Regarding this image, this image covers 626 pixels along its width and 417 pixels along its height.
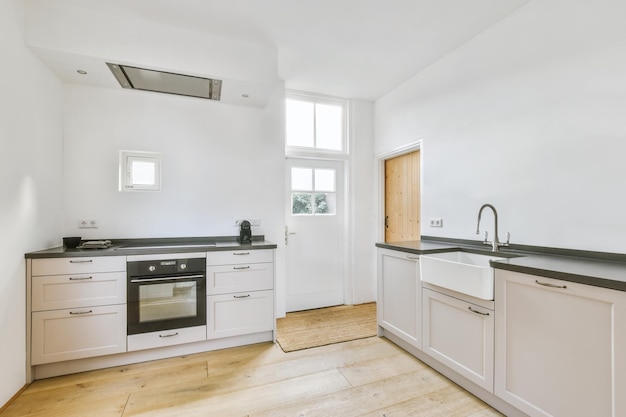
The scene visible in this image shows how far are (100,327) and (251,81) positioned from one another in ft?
7.91

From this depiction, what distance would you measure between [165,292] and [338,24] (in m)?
2.70

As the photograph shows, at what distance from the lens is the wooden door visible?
343 cm

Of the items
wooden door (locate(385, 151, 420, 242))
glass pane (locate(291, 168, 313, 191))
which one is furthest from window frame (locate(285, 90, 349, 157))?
wooden door (locate(385, 151, 420, 242))

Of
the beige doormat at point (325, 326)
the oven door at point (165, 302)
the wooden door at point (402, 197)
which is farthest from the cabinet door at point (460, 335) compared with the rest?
the oven door at point (165, 302)

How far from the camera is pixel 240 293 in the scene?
2.64 m

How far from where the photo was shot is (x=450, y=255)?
2424mm

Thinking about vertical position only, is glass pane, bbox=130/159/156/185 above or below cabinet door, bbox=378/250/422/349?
above

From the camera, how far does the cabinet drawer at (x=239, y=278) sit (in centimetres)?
256

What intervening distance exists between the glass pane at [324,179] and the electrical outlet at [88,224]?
7.95 feet

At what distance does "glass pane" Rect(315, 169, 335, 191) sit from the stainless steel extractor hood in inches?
61.6

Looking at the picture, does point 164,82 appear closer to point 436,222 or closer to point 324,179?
point 324,179

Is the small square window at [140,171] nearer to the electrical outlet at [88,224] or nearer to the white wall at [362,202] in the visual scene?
the electrical outlet at [88,224]

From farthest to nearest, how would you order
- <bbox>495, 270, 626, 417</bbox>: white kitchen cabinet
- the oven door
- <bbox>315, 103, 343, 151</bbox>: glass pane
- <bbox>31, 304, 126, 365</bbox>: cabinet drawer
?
<bbox>315, 103, 343, 151</bbox>: glass pane, the oven door, <bbox>31, 304, 126, 365</bbox>: cabinet drawer, <bbox>495, 270, 626, 417</bbox>: white kitchen cabinet

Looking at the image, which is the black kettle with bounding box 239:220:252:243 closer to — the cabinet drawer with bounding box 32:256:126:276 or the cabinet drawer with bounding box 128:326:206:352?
the cabinet drawer with bounding box 128:326:206:352
